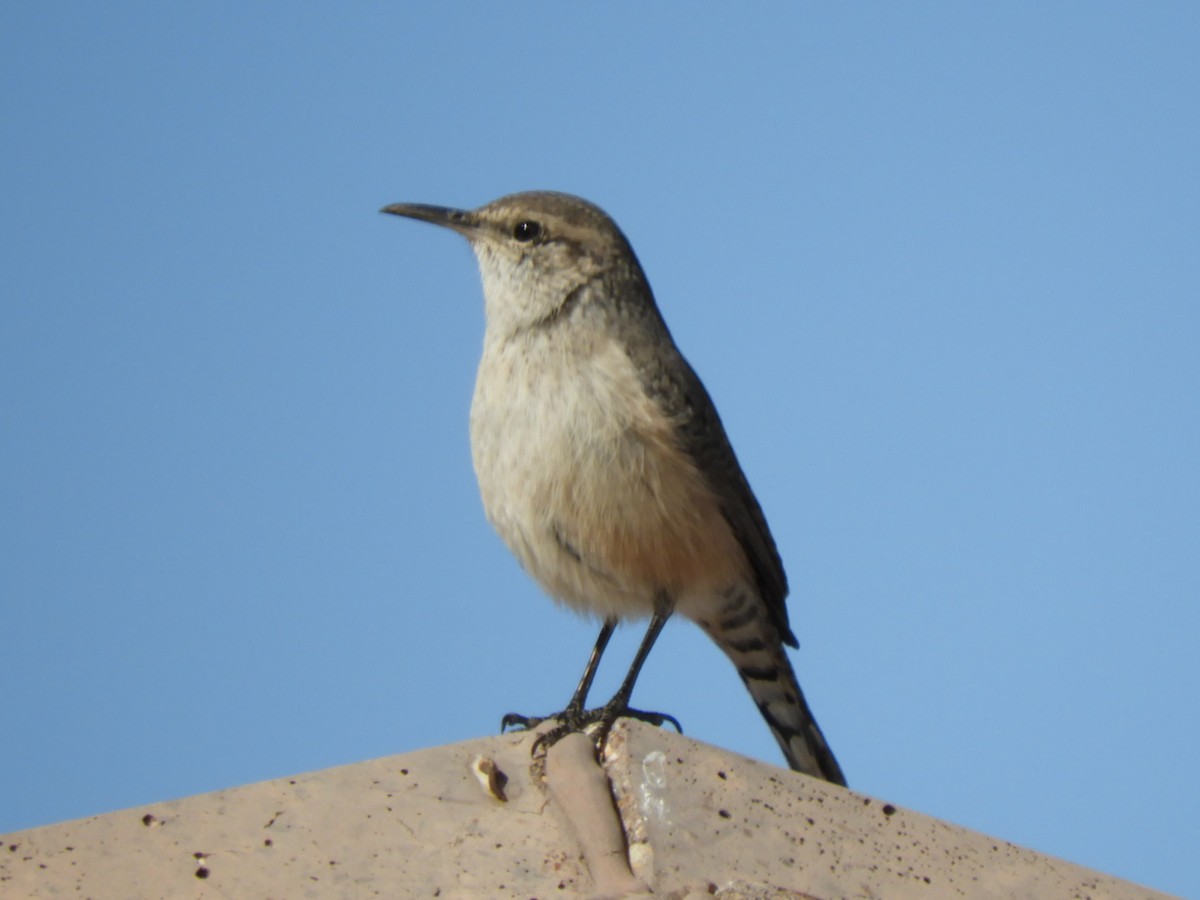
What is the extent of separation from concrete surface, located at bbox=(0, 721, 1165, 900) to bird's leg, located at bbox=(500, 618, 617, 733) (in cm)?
78

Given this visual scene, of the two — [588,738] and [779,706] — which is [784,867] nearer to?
[588,738]

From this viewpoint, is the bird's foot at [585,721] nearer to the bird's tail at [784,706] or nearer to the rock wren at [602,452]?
the rock wren at [602,452]

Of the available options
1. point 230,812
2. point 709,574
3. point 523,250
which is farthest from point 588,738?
point 523,250

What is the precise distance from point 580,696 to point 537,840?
1.87 meters

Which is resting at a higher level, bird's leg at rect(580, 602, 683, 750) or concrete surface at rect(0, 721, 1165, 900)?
bird's leg at rect(580, 602, 683, 750)

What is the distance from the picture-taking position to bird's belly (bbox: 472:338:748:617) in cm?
497

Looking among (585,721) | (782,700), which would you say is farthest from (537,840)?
(782,700)

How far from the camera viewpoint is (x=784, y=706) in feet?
20.5

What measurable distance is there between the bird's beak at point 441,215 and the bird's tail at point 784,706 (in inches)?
81.7

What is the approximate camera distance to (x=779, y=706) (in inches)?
246

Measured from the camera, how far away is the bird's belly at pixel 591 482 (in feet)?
16.3

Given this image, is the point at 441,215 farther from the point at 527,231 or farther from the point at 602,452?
the point at 602,452

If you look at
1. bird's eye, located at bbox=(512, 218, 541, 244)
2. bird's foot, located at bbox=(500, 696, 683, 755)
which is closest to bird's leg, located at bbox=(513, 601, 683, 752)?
bird's foot, located at bbox=(500, 696, 683, 755)

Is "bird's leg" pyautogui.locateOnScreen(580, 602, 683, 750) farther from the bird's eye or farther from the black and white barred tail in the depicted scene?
the bird's eye
